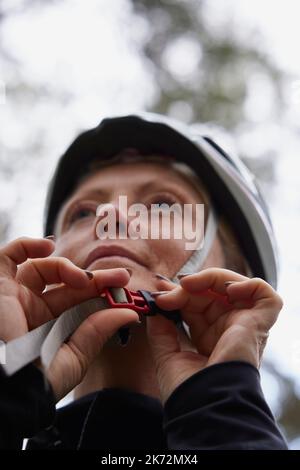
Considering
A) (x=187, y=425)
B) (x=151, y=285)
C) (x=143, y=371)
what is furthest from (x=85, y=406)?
(x=187, y=425)

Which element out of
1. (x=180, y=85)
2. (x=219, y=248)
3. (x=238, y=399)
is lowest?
(x=238, y=399)

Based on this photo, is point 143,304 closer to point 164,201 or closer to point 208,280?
point 208,280

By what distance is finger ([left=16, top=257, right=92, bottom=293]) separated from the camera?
181 cm

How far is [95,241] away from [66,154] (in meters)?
1.10

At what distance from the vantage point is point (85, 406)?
208cm

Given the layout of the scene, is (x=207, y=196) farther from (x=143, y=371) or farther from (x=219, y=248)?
(x=143, y=371)

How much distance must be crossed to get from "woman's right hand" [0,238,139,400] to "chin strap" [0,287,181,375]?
0.03m

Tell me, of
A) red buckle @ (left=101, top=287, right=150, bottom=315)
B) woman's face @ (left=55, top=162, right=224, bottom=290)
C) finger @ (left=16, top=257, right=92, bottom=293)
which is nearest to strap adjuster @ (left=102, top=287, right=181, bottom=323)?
red buckle @ (left=101, top=287, right=150, bottom=315)

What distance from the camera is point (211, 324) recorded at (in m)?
1.89

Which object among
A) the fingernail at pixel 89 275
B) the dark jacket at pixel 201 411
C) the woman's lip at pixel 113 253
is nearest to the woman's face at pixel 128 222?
the woman's lip at pixel 113 253

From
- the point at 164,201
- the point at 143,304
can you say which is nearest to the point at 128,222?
the point at 164,201

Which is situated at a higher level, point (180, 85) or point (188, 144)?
point (180, 85)

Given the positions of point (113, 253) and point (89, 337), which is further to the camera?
point (113, 253)

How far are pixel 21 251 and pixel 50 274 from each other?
0.39ft
